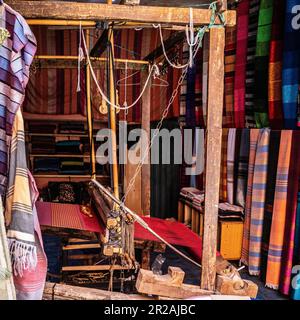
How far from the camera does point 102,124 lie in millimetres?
7473

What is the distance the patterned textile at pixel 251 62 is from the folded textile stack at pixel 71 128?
135 inches

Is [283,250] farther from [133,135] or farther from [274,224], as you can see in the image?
[133,135]

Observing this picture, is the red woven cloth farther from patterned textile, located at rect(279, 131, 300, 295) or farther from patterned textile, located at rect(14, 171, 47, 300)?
patterned textile, located at rect(279, 131, 300, 295)

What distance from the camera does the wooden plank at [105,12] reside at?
219 cm

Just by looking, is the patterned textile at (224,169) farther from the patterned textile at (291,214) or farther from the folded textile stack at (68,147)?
the folded textile stack at (68,147)

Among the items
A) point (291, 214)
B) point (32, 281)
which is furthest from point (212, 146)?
A: point (291, 214)

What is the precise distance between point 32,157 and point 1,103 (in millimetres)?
5263

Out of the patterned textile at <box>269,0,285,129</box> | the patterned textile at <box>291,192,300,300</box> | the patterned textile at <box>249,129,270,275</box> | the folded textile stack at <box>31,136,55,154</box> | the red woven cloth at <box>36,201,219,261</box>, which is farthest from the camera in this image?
the folded textile stack at <box>31,136,55,154</box>

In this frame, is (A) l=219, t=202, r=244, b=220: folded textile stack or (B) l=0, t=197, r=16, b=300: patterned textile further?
(A) l=219, t=202, r=244, b=220: folded textile stack

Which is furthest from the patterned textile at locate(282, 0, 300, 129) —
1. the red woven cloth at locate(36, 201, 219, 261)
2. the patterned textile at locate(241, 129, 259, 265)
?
the red woven cloth at locate(36, 201, 219, 261)

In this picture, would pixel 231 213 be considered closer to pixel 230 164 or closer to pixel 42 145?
pixel 230 164

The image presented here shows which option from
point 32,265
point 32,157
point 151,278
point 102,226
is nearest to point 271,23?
point 102,226

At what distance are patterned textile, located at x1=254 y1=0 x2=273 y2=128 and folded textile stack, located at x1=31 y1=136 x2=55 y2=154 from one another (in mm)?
4054

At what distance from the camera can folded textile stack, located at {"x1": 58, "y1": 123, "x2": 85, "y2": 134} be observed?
7.22 meters
